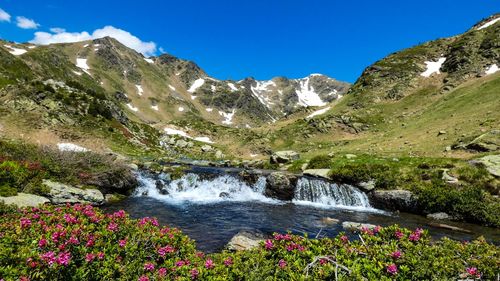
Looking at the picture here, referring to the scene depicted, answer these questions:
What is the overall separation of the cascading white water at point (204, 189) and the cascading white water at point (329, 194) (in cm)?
379

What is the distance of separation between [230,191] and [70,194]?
16.9m

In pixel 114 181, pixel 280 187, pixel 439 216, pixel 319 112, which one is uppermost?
pixel 319 112

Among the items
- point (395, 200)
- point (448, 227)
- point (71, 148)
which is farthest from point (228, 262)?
point (71, 148)

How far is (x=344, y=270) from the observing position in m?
6.84

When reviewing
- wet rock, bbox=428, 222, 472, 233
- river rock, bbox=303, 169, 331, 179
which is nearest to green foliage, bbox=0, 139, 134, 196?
river rock, bbox=303, 169, 331, 179

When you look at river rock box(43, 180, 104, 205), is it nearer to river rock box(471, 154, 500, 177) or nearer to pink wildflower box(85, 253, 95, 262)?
pink wildflower box(85, 253, 95, 262)

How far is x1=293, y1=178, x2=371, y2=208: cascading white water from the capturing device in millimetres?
31453

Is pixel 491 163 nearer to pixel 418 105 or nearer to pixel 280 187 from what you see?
pixel 280 187

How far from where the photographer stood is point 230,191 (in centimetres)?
3478

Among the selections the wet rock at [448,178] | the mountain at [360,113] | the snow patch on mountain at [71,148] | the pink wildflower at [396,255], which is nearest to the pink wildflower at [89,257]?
the pink wildflower at [396,255]

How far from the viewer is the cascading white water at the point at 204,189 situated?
107ft

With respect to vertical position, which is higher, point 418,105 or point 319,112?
point 319,112

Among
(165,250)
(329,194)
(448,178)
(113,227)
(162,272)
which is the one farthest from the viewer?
(329,194)

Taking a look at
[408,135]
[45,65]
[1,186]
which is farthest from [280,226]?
[45,65]
